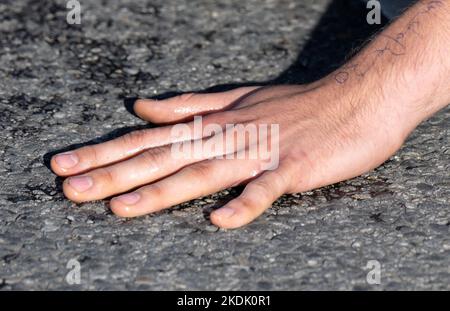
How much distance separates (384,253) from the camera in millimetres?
2316

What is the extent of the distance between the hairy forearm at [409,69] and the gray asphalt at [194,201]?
0.60 feet

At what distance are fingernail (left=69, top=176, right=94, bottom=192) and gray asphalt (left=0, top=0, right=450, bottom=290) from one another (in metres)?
0.06

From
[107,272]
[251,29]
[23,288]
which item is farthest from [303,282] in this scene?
[251,29]

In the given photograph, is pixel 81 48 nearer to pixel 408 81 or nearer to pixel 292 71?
pixel 292 71

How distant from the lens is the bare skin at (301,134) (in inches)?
96.7

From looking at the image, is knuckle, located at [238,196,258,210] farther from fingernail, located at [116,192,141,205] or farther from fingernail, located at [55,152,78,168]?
fingernail, located at [55,152,78,168]

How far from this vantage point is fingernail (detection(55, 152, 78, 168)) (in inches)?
101
